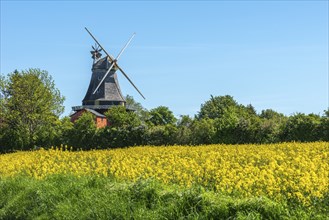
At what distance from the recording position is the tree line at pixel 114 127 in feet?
84.0

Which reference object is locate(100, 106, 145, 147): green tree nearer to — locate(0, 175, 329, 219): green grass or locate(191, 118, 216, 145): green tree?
locate(191, 118, 216, 145): green tree

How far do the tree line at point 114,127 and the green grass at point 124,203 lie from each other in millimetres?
16231

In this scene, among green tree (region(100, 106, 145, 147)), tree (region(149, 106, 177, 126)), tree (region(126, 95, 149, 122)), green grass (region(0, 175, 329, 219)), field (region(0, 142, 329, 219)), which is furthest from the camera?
tree (region(126, 95, 149, 122))

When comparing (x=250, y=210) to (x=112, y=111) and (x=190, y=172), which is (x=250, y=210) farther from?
(x=112, y=111)

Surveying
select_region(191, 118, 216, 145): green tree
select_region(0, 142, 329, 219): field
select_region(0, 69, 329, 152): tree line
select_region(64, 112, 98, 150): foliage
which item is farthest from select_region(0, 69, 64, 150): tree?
select_region(0, 142, 329, 219): field

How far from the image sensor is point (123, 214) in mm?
7867

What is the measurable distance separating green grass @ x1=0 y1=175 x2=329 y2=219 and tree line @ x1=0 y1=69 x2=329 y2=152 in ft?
53.3

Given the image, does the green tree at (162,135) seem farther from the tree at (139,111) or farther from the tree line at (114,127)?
the tree at (139,111)

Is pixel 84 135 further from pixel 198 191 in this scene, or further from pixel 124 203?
pixel 198 191

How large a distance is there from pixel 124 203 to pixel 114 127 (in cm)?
2302

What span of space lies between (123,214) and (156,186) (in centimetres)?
109

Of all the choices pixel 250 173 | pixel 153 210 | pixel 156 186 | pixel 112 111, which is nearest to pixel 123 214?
pixel 153 210

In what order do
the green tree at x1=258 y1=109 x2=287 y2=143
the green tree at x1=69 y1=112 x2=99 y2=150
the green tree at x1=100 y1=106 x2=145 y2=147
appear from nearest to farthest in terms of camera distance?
the green tree at x1=258 y1=109 x2=287 y2=143
the green tree at x1=100 y1=106 x2=145 y2=147
the green tree at x1=69 y1=112 x2=99 y2=150

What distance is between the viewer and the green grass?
6.67 meters
